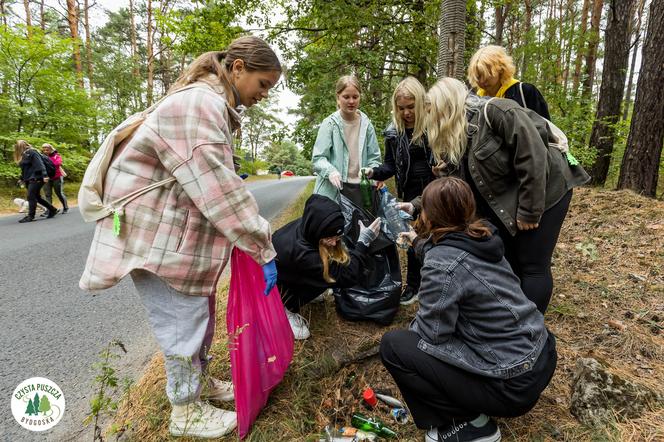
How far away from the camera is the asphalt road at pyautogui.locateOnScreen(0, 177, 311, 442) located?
6.06 ft

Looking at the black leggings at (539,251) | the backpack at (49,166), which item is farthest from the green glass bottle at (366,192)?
the backpack at (49,166)

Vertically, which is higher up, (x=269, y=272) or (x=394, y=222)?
(x=269, y=272)

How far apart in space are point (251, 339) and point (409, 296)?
154 centimetres

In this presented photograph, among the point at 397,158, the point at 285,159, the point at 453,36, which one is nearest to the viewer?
the point at 397,158

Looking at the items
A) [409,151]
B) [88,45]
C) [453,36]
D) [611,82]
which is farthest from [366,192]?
[88,45]

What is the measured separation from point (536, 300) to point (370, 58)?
4517mm

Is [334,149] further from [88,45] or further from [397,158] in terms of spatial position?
[88,45]

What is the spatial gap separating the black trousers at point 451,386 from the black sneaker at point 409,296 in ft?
3.74

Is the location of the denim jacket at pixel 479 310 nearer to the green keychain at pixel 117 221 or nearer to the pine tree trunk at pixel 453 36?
the green keychain at pixel 117 221

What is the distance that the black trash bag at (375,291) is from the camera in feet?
7.93

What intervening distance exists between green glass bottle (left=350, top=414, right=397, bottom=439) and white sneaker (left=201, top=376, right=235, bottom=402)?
0.67 meters

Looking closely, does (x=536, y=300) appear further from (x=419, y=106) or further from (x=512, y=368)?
(x=419, y=106)

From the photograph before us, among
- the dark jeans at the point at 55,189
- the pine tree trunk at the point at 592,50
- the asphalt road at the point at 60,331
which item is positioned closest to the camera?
the asphalt road at the point at 60,331

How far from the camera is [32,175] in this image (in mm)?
7125
